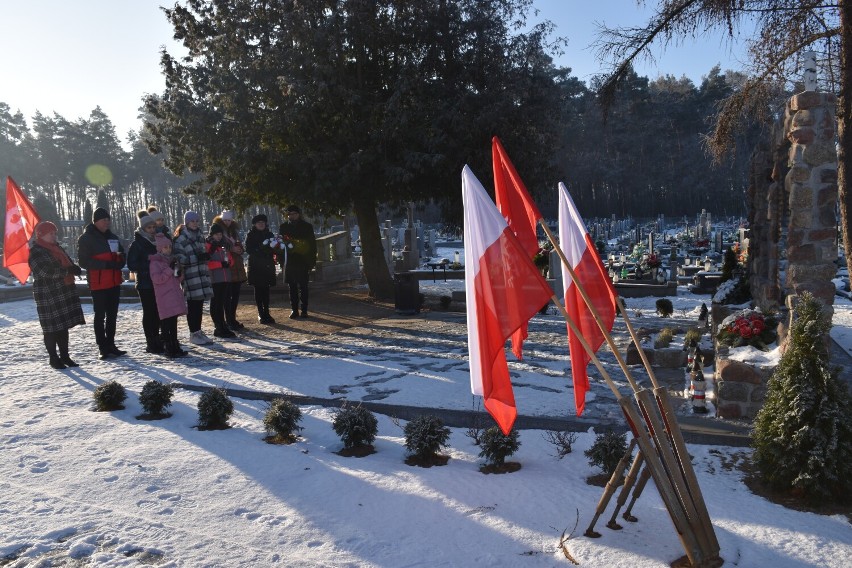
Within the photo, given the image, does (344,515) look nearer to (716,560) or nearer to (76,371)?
(716,560)

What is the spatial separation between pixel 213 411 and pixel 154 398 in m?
0.72

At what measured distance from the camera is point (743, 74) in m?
9.70

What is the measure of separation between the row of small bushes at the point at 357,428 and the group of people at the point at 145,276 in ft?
7.96

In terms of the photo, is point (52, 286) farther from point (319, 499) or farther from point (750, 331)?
point (750, 331)

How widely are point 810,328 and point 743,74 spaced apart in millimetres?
7138

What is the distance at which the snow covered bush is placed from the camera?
12.6ft

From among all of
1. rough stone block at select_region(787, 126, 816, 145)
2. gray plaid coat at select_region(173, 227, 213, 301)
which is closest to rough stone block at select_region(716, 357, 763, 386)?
rough stone block at select_region(787, 126, 816, 145)

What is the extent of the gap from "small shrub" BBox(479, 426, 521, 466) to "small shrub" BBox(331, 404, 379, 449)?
3.15ft

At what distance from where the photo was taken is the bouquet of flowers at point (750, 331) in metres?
6.16

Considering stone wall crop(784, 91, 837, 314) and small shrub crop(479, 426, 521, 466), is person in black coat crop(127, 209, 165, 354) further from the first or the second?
stone wall crop(784, 91, 837, 314)

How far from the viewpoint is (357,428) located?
5.17 metres

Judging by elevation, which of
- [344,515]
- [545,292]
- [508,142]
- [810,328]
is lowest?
[344,515]

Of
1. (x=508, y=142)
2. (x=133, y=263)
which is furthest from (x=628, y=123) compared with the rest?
(x=133, y=263)

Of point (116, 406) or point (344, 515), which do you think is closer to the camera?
point (344, 515)
